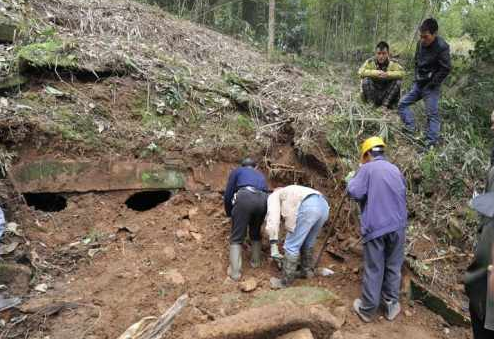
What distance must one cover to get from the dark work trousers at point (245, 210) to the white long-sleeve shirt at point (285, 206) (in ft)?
0.38

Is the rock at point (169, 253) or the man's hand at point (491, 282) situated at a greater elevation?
the man's hand at point (491, 282)

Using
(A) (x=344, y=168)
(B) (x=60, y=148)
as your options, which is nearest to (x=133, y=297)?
(B) (x=60, y=148)

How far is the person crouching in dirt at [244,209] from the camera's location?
4.82 meters

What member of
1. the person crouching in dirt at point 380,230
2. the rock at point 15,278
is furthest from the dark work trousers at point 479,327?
the rock at point 15,278

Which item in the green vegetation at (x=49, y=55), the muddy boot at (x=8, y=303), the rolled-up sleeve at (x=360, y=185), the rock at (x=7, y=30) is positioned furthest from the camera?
the rock at (x=7, y=30)

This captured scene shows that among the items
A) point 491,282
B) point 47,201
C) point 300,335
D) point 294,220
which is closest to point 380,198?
point 294,220

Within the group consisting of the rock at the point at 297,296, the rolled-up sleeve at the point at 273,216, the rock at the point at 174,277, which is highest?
the rolled-up sleeve at the point at 273,216

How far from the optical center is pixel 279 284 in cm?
477

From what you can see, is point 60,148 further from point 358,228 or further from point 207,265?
point 358,228

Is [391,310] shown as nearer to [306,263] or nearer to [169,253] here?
[306,263]

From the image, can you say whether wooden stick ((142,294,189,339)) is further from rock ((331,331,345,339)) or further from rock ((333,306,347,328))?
rock ((333,306,347,328))

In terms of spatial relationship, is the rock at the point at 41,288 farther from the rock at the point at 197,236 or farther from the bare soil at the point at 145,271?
the rock at the point at 197,236

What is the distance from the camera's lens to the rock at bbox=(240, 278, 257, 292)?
4.62 metres

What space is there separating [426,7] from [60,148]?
8.87 meters
